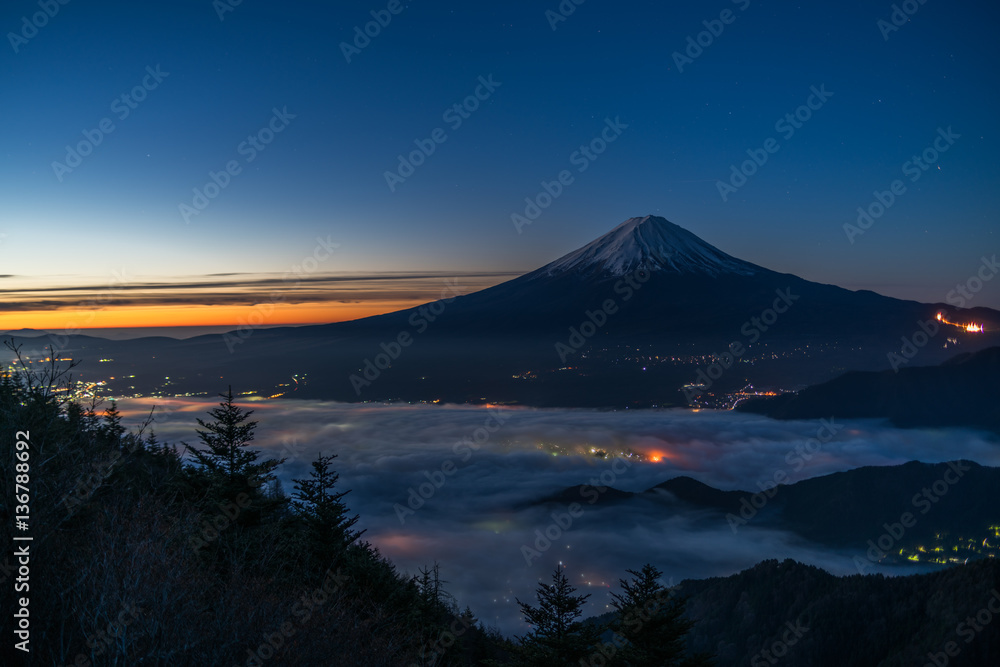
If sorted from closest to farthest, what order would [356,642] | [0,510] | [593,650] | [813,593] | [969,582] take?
1. [0,510]
2. [356,642]
3. [593,650]
4. [969,582]
5. [813,593]

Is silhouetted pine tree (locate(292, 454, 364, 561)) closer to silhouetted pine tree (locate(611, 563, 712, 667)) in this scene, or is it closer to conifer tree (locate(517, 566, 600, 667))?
conifer tree (locate(517, 566, 600, 667))

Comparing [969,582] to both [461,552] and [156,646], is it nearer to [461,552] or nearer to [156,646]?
[461,552]

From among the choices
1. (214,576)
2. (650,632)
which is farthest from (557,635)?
(214,576)

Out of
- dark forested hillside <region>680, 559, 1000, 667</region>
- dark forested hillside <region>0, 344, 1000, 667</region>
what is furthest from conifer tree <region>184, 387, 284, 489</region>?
dark forested hillside <region>680, 559, 1000, 667</region>

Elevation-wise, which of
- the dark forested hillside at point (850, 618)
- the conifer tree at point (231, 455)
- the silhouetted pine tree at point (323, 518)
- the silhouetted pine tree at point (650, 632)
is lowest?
the dark forested hillside at point (850, 618)

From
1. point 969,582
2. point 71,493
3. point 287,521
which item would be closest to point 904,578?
point 969,582
